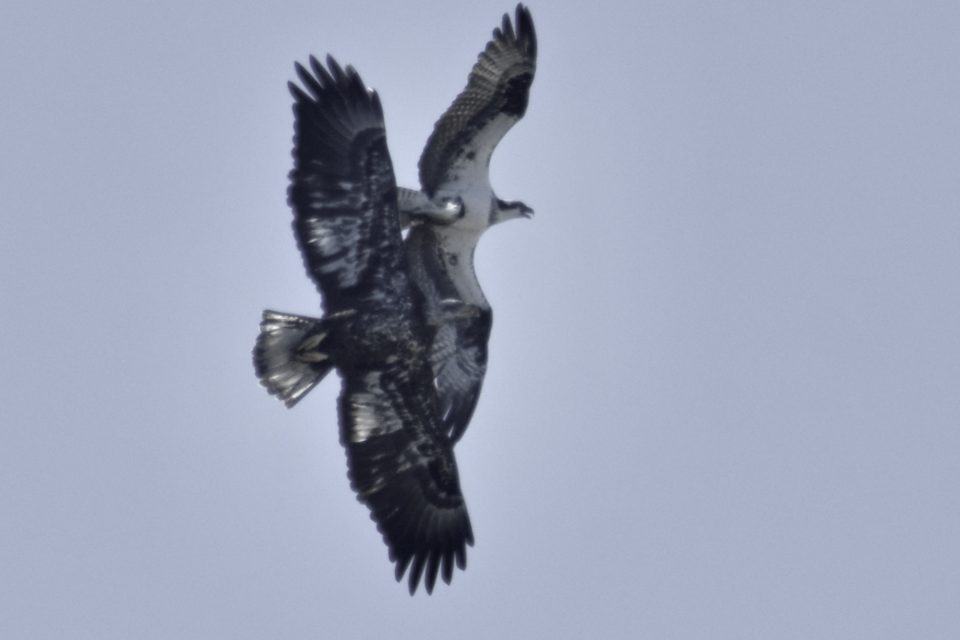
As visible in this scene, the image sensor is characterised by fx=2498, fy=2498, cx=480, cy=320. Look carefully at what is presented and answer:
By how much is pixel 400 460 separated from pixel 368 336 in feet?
3.16

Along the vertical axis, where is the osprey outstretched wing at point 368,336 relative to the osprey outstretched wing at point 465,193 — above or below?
below

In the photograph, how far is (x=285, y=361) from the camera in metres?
18.3

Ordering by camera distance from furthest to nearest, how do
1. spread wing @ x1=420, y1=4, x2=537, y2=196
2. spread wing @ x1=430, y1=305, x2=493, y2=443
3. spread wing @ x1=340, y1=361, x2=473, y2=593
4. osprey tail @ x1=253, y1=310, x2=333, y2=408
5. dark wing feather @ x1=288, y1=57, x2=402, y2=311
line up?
spread wing @ x1=430, y1=305, x2=493, y2=443 → spread wing @ x1=420, y1=4, x2=537, y2=196 → osprey tail @ x1=253, y1=310, x2=333, y2=408 → spread wing @ x1=340, y1=361, x2=473, y2=593 → dark wing feather @ x1=288, y1=57, x2=402, y2=311

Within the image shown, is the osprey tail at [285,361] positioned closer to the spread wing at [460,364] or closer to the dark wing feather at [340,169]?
the dark wing feather at [340,169]

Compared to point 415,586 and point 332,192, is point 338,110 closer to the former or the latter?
point 332,192

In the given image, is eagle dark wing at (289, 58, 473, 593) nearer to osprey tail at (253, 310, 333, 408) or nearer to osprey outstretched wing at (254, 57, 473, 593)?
osprey outstretched wing at (254, 57, 473, 593)

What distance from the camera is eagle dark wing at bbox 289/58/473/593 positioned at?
1752cm

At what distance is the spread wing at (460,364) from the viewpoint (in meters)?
20.1

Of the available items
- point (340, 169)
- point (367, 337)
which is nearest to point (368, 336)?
point (367, 337)

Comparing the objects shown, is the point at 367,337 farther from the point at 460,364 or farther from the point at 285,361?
the point at 460,364

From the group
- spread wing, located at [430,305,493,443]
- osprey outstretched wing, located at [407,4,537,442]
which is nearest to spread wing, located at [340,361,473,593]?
osprey outstretched wing, located at [407,4,537,442]

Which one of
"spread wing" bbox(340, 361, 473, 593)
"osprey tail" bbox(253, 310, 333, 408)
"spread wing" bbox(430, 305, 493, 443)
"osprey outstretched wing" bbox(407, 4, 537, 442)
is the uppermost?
"osprey outstretched wing" bbox(407, 4, 537, 442)

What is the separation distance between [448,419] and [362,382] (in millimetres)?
2307

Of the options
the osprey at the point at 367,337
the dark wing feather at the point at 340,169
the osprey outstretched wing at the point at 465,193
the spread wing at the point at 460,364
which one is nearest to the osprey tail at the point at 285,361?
the osprey at the point at 367,337
